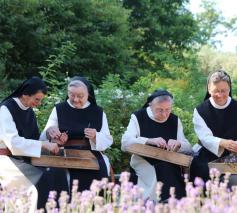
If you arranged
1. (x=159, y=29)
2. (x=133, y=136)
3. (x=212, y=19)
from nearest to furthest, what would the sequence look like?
(x=133, y=136), (x=159, y=29), (x=212, y=19)

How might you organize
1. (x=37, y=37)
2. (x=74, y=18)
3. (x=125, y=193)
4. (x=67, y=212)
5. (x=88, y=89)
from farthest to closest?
(x=74, y=18) → (x=37, y=37) → (x=88, y=89) → (x=67, y=212) → (x=125, y=193)

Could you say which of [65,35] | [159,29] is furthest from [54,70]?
[159,29]

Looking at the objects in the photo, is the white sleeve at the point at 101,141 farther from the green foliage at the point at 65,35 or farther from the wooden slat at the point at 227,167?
the green foliage at the point at 65,35

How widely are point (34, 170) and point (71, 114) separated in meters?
0.82

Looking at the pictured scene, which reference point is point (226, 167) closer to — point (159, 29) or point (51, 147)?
point (51, 147)

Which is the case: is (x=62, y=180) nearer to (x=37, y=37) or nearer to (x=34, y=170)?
(x=34, y=170)

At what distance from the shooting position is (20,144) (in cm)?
550

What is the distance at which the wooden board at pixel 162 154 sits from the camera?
5.81m

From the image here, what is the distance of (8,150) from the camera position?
5621 millimetres

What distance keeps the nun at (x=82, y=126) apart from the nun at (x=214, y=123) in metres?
0.95

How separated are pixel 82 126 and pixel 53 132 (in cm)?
38

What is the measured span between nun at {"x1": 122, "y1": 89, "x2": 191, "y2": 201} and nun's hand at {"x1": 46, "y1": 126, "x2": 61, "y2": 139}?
0.73m

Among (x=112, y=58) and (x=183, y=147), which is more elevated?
(x=112, y=58)

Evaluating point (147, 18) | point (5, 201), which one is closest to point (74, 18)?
point (147, 18)
